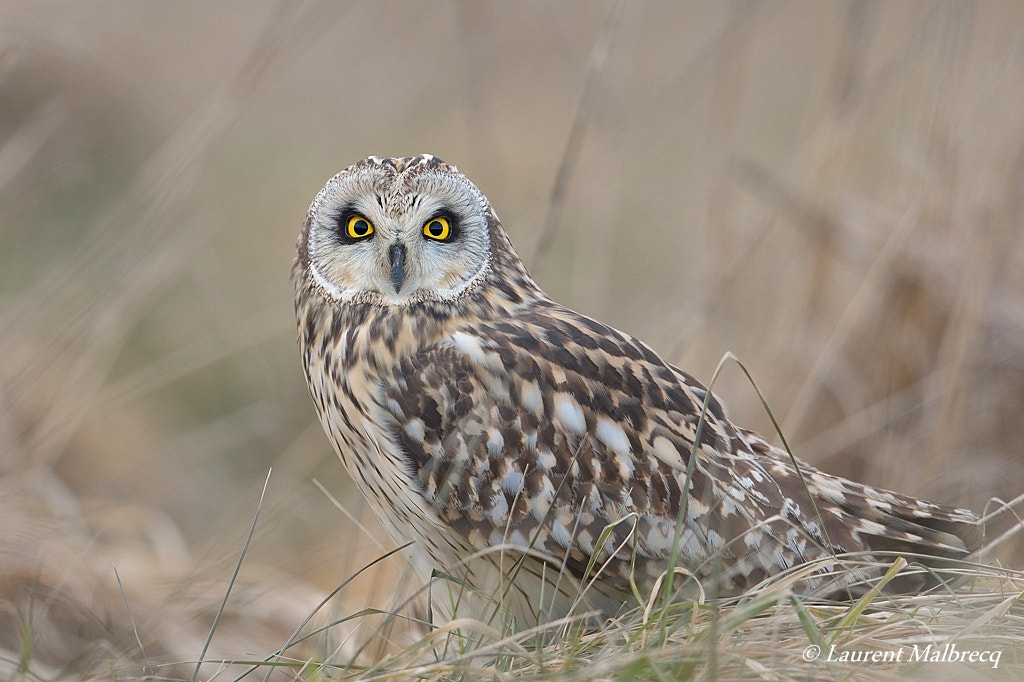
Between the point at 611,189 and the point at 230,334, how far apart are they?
1.33 metres

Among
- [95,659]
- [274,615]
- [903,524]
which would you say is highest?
[903,524]

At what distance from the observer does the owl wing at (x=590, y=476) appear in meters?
2.14

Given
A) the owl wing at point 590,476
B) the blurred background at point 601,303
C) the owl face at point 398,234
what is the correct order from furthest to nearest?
the blurred background at point 601,303, the owl face at point 398,234, the owl wing at point 590,476

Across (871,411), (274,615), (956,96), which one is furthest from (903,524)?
(274,615)

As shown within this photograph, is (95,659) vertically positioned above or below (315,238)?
below

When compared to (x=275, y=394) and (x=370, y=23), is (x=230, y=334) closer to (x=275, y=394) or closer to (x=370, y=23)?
(x=275, y=394)

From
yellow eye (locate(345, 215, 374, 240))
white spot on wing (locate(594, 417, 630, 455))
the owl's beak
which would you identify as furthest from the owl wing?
yellow eye (locate(345, 215, 374, 240))

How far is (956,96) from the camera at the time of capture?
2.89 metres

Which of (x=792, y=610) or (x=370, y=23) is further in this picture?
(x=370, y=23)

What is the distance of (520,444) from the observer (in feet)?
7.11

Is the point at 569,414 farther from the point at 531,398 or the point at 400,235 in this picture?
the point at 400,235

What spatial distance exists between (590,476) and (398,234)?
69 cm

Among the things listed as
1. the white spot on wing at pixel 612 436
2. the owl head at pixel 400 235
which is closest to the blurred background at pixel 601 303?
the owl head at pixel 400 235

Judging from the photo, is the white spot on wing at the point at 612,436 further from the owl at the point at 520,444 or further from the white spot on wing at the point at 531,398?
the white spot on wing at the point at 531,398
